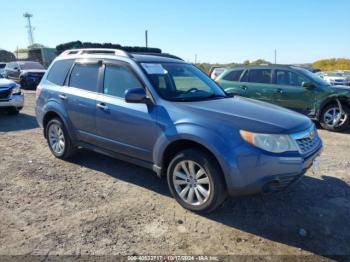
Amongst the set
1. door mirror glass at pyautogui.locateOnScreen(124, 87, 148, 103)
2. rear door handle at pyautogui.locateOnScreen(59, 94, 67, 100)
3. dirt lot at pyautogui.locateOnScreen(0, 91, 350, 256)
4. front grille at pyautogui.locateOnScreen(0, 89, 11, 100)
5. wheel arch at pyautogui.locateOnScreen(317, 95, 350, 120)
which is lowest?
dirt lot at pyautogui.locateOnScreen(0, 91, 350, 256)

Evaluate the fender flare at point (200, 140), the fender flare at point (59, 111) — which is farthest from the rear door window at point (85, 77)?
the fender flare at point (200, 140)

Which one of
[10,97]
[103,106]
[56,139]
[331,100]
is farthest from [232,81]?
[10,97]

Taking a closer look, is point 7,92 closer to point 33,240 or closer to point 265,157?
point 33,240

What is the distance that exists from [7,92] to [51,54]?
25.6 meters

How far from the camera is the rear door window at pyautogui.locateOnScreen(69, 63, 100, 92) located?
5.27m

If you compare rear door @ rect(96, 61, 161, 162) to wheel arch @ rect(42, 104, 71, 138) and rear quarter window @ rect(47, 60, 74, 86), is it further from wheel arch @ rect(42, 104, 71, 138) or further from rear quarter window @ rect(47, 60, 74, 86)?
rear quarter window @ rect(47, 60, 74, 86)

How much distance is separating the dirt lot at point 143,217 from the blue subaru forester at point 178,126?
1.30 ft

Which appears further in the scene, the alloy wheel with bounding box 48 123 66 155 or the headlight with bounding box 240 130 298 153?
the alloy wheel with bounding box 48 123 66 155

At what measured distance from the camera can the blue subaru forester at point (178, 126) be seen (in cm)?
373

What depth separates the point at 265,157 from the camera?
3.64 m

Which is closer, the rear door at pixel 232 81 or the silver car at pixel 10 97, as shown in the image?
the silver car at pixel 10 97

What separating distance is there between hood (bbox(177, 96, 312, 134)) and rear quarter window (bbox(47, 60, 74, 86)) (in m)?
2.49

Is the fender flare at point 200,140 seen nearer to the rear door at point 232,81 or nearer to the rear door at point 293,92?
the rear door at point 293,92

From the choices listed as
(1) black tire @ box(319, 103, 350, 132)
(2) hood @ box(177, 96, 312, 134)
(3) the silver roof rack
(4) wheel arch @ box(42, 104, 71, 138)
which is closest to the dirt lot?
(4) wheel arch @ box(42, 104, 71, 138)
